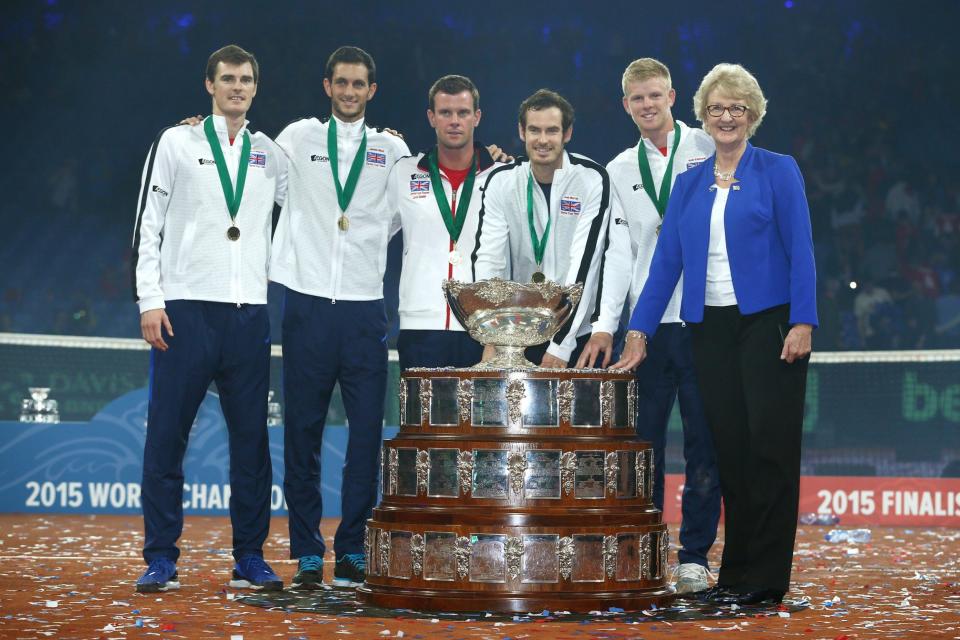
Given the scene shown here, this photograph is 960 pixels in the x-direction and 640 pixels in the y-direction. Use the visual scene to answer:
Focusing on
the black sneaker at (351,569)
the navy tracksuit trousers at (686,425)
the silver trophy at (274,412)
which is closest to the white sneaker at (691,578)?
the navy tracksuit trousers at (686,425)

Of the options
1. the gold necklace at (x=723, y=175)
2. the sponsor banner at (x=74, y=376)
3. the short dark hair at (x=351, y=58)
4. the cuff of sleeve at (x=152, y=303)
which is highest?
the short dark hair at (x=351, y=58)

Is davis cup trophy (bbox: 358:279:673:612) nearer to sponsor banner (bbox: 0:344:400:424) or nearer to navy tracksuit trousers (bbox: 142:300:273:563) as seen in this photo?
navy tracksuit trousers (bbox: 142:300:273:563)

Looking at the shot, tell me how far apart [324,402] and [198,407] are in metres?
0.56

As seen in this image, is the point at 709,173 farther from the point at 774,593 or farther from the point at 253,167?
the point at 253,167

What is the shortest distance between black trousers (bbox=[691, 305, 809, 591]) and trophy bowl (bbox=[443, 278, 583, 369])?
60 cm

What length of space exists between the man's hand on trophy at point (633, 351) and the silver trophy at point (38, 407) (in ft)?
27.7

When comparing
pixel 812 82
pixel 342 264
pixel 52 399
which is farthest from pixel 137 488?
pixel 812 82

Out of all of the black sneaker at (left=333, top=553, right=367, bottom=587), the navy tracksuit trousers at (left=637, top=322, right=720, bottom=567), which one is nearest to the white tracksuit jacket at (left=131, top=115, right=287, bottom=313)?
the black sneaker at (left=333, top=553, right=367, bottom=587)

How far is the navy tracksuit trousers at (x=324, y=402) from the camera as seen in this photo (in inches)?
216

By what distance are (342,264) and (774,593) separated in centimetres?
230

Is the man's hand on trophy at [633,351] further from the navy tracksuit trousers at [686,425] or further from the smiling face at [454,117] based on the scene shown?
the smiling face at [454,117]

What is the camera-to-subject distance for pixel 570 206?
5344mm

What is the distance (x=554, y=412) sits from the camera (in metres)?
4.56

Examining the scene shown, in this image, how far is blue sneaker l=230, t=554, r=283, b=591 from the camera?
5.20 m
